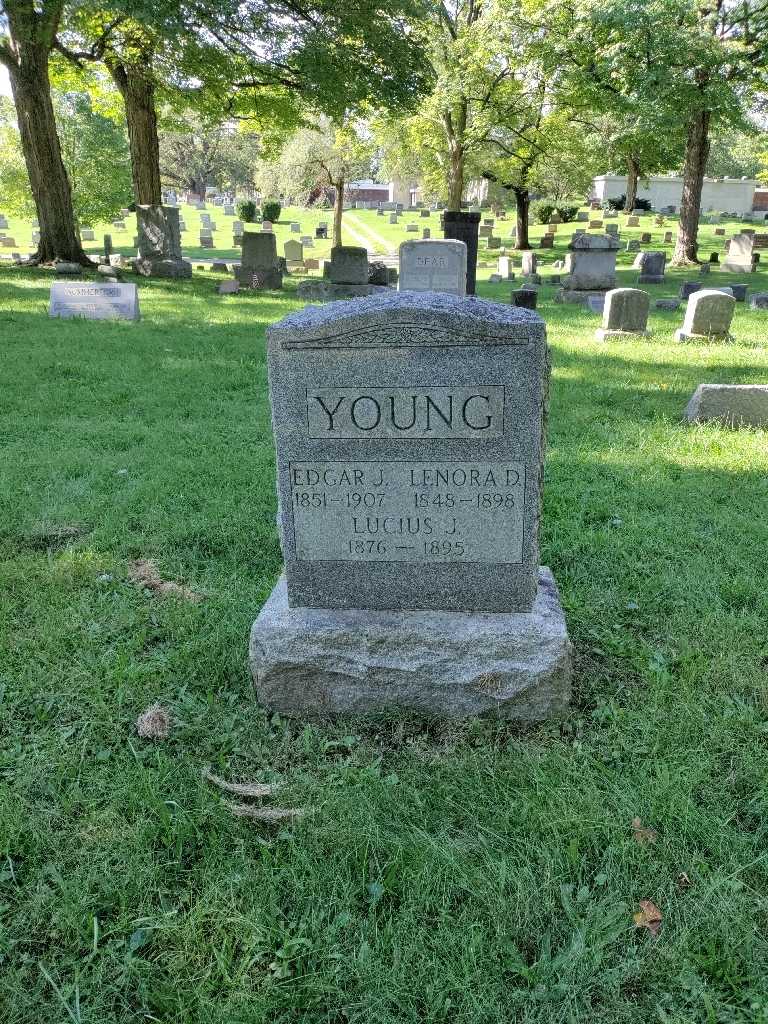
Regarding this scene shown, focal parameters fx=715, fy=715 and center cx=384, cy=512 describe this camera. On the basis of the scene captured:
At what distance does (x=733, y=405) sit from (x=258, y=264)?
1342 centimetres

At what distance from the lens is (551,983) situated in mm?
1832

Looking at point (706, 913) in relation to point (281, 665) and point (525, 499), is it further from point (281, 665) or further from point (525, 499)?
point (281, 665)

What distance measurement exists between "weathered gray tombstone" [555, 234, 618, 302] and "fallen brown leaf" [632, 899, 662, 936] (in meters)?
15.5

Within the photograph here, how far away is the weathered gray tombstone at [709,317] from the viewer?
10148 mm

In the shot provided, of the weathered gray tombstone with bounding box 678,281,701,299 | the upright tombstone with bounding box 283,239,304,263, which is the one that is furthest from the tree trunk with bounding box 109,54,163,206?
the weathered gray tombstone with bounding box 678,281,701,299

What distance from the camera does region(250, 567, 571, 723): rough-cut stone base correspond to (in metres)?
2.79

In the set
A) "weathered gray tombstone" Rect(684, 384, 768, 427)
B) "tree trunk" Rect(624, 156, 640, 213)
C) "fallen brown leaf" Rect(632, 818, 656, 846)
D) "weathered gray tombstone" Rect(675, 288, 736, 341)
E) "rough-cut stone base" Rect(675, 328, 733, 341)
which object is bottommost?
"fallen brown leaf" Rect(632, 818, 656, 846)

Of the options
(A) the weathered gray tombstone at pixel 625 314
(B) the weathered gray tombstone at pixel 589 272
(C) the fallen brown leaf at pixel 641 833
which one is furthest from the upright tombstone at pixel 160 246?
(C) the fallen brown leaf at pixel 641 833

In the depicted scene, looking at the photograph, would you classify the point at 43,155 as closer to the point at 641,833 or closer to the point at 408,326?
the point at 408,326

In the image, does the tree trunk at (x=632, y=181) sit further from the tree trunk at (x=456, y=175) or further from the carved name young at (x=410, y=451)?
the carved name young at (x=410, y=451)

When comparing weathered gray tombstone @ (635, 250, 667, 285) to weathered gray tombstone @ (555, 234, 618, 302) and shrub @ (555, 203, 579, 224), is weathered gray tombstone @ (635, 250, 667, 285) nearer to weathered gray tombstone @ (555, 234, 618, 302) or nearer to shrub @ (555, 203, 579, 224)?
weathered gray tombstone @ (555, 234, 618, 302)

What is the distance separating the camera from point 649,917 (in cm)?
198

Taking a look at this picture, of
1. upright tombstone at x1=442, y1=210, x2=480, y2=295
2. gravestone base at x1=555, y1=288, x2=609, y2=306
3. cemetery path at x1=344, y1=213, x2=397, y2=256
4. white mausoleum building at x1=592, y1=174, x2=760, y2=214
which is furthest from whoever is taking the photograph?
white mausoleum building at x1=592, y1=174, x2=760, y2=214

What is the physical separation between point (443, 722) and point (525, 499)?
943 millimetres
